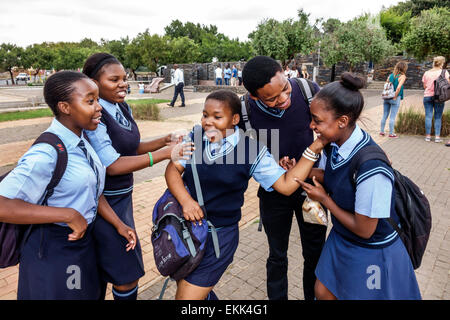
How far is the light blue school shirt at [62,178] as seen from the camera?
4.75ft

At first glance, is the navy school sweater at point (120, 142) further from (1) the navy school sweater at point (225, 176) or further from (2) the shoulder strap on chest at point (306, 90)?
(2) the shoulder strap on chest at point (306, 90)

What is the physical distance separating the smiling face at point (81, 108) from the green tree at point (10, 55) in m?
51.0

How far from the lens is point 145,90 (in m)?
26.9

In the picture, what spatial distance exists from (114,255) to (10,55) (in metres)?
51.4

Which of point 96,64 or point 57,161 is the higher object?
point 96,64

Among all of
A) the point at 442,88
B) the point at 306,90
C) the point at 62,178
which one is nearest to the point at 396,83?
the point at 442,88

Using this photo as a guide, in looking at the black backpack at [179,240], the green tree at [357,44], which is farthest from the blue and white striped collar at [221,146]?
the green tree at [357,44]

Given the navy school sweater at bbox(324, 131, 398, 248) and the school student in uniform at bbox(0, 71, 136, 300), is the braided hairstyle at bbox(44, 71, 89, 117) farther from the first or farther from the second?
the navy school sweater at bbox(324, 131, 398, 248)

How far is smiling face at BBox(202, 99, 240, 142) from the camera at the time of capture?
6.22 feet

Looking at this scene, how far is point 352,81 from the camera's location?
1.75m

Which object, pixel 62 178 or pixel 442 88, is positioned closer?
pixel 62 178

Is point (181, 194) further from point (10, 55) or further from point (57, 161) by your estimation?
point (10, 55)

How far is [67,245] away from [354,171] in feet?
5.40

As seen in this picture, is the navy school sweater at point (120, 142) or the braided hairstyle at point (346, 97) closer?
Result: the braided hairstyle at point (346, 97)
